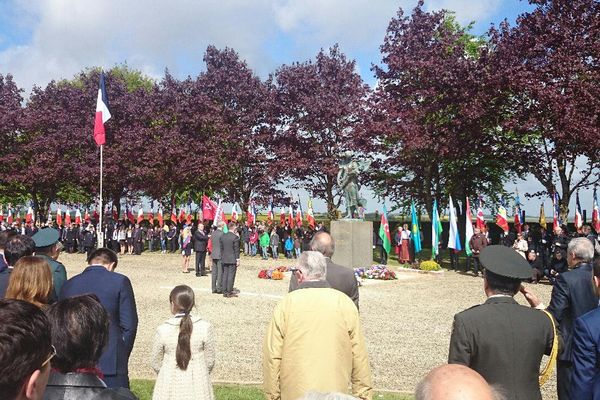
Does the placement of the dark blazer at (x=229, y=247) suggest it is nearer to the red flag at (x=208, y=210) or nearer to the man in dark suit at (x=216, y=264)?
the man in dark suit at (x=216, y=264)

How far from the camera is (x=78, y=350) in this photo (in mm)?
2488

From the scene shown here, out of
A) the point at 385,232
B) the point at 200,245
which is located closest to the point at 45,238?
the point at 200,245

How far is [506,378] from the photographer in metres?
3.31

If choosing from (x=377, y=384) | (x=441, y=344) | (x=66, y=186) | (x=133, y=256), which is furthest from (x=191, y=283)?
(x=66, y=186)

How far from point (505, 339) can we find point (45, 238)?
4.24m

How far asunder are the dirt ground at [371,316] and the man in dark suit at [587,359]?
4015 mm

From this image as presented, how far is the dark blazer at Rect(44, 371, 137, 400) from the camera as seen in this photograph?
2.30m

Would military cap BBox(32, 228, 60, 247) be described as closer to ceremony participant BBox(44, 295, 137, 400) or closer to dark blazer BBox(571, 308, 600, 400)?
ceremony participant BBox(44, 295, 137, 400)

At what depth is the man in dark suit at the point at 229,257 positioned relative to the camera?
13.9 meters

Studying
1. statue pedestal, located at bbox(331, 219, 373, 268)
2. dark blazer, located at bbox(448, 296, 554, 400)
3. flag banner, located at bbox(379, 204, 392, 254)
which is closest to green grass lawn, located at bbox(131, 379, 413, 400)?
dark blazer, located at bbox(448, 296, 554, 400)

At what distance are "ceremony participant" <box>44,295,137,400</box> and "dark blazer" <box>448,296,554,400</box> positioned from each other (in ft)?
6.56

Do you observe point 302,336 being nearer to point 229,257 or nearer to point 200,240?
point 229,257

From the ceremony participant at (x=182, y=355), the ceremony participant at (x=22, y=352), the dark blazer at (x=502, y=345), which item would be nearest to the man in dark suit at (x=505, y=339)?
the dark blazer at (x=502, y=345)

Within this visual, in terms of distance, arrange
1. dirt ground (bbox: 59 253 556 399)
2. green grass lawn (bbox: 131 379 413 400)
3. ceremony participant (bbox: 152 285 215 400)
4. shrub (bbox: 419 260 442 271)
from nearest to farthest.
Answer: ceremony participant (bbox: 152 285 215 400) → green grass lawn (bbox: 131 379 413 400) → dirt ground (bbox: 59 253 556 399) → shrub (bbox: 419 260 442 271)
